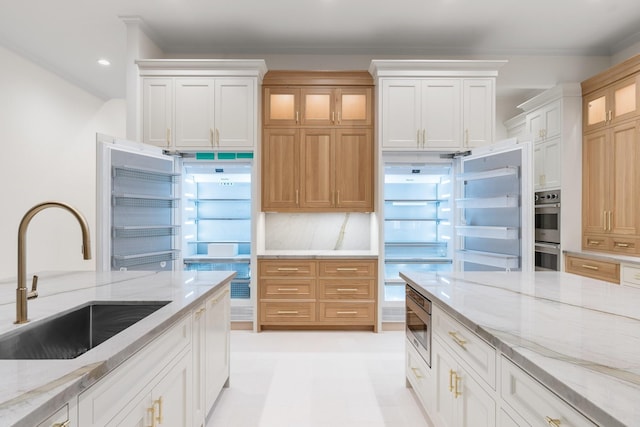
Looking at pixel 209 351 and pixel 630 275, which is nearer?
pixel 209 351

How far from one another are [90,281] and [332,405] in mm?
1714

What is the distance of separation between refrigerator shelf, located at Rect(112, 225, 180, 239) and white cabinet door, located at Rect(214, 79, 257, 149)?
39.9 inches

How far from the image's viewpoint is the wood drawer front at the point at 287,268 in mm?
3936

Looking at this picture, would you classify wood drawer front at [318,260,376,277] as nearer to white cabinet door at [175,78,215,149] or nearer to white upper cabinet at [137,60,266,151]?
white upper cabinet at [137,60,266,151]

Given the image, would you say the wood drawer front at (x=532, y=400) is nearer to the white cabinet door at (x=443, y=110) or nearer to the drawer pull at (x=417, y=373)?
the drawer pull at (x=417, y=373)

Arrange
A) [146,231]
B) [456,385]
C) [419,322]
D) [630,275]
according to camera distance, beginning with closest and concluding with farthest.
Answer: [456,385]
[419,322]
[630,275]
[146,231]

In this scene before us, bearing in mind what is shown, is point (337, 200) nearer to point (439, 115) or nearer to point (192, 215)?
point (439, 115)

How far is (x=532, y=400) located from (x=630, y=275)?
→ 294 centimetres

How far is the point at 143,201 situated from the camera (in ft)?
11.6

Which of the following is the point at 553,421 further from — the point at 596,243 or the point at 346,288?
the point at 596,243

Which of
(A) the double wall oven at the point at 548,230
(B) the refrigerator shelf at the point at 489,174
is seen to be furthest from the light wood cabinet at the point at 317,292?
(A) the double wall oven at the point at 548,230

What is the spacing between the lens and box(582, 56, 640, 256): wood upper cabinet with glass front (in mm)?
3453

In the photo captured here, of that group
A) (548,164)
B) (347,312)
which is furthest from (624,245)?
(347,312)

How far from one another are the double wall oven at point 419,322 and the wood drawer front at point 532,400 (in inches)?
Answer: 32.4
